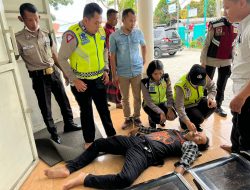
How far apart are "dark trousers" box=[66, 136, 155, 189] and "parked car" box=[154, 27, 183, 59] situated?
663 cm

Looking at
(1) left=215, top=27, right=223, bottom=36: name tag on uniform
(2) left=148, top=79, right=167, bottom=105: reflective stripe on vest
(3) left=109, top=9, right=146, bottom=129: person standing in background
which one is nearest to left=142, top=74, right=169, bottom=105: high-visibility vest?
(2) left=148, top=79, right=167, bottom=105: reflective stripe on vest

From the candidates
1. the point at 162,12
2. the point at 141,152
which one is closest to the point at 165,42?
the point at 141,152

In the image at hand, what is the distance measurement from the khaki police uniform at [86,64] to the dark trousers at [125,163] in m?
0.32

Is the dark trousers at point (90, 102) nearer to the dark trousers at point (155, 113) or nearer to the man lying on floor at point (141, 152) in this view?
the man lying on floor at point (141, 152)

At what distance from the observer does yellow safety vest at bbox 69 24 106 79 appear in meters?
1.90

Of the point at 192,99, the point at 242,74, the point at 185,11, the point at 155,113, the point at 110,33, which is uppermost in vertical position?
the point at 185,11

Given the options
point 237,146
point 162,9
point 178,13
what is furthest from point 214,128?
point 162,9

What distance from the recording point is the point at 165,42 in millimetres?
8148

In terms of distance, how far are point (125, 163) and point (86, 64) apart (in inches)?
35.6

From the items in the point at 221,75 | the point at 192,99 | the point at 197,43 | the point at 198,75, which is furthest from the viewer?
the point at 197,43

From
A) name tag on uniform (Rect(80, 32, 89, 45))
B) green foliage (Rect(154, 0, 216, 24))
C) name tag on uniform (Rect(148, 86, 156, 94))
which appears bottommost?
name tag on uniform (Rect(148, 86, 156, 94))

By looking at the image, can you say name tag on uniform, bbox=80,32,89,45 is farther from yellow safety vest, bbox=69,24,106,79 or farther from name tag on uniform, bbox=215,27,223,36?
name tag on uniform, bbox=215,27,223,36

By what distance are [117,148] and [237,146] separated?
1001 mm

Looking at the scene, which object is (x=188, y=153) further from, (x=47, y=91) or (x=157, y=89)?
(x=47, y=91)
